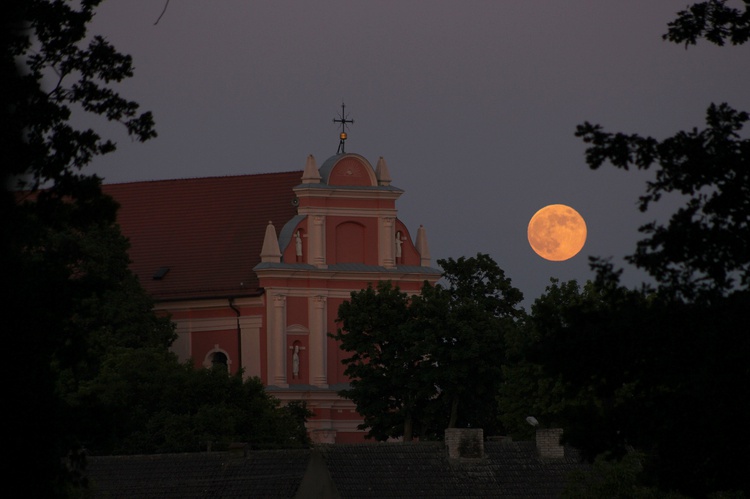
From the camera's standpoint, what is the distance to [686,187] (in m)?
26.4

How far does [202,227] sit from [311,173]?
22.1ft

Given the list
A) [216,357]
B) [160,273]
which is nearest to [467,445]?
[216,357]

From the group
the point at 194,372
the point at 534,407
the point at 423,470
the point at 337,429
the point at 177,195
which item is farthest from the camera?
the point at 177,195

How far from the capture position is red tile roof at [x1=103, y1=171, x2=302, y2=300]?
82.8 metres

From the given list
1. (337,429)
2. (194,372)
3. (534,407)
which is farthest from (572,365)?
(337,429)

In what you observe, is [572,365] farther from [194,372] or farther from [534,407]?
[194,372]

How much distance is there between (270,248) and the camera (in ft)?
266

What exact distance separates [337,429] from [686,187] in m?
52.9

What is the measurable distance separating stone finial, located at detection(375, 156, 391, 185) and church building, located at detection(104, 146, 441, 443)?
0.12 ft

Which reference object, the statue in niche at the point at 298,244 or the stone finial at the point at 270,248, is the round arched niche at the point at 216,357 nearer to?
the stone finial at the point at 270,248

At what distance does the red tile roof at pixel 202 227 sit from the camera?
82750 mm

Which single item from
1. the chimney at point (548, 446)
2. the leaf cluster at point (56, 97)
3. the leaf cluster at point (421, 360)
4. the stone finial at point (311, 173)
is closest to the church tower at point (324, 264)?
the stone finial at point (311, 173)

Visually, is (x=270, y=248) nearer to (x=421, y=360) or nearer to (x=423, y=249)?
(x=423, y=249)

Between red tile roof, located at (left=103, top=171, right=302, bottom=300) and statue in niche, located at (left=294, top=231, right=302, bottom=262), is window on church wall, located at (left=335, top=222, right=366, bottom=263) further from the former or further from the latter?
red tile roof, located at (left=103, top=171, right=302, bottom=300)
